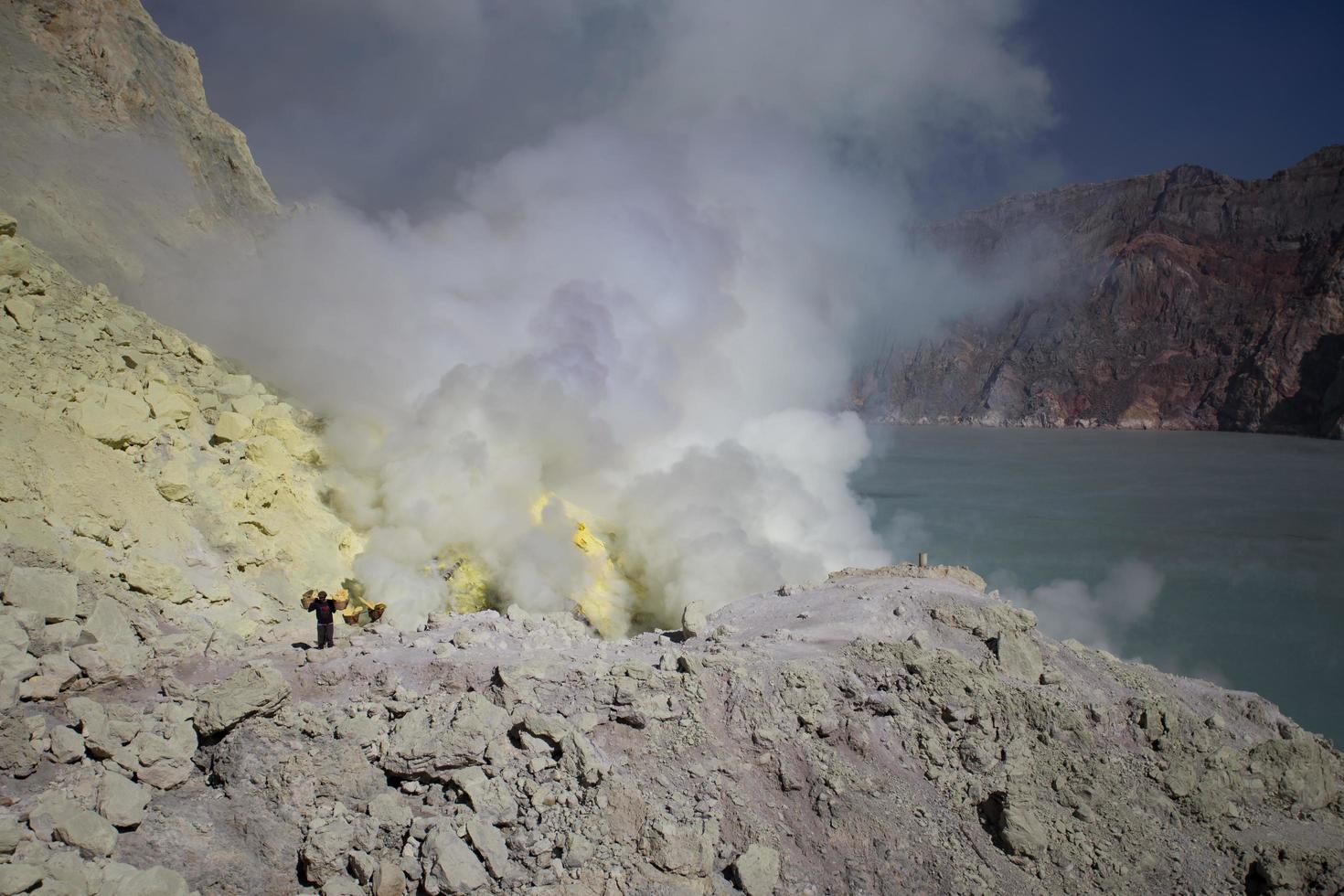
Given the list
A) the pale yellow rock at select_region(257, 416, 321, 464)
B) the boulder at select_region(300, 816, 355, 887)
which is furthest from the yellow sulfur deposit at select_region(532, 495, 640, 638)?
the boulder at select_region(300, 816, 355, 887)

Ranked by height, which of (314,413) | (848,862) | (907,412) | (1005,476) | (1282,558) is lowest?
(848,862)

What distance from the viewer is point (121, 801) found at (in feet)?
18.7

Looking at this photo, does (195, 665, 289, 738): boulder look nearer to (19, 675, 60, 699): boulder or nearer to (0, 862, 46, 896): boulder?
(19, 675, 60, 699): boulder

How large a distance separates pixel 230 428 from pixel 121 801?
915 centimetres

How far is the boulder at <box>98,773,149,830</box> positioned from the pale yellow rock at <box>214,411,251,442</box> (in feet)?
28.7

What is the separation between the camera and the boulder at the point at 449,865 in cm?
588

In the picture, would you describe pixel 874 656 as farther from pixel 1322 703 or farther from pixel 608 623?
pixel 1322 703

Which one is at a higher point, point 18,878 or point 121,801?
point 121,801

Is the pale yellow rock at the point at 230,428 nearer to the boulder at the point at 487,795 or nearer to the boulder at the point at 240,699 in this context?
the boulder at the point at 240,699

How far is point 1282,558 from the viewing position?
28.2 meters

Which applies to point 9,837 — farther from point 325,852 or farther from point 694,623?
point 694,623

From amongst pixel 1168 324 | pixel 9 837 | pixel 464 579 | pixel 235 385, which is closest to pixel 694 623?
pixel 464 579

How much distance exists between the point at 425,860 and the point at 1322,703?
20482 millimetres

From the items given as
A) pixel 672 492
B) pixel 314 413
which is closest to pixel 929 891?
pixel 672 492
